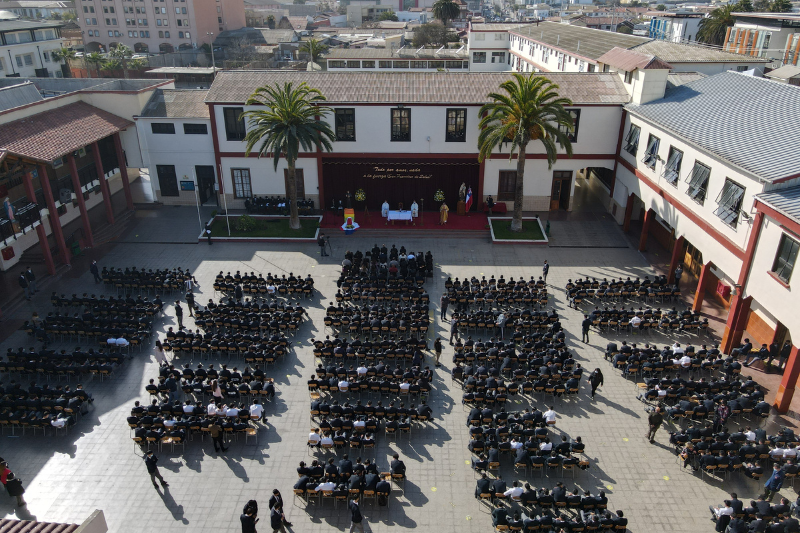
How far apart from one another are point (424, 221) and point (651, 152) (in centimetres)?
1541

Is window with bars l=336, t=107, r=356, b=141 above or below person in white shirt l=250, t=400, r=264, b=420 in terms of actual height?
above

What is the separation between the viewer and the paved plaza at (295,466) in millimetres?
17094

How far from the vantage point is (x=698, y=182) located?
2736 centimetres

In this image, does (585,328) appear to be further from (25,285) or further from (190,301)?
(25,285)

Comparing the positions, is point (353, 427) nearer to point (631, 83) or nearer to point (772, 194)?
point (772, 194)

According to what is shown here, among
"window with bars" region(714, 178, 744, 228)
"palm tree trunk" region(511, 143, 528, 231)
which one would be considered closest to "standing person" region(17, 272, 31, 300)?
"palm tree trunk" region(511, 143, 528, 231)

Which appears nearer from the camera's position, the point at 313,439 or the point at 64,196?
the point at 313,439

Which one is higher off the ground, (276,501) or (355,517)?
(276,501)

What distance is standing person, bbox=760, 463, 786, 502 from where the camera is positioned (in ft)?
55.9

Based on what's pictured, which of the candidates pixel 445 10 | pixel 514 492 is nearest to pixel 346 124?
pixel 514 492

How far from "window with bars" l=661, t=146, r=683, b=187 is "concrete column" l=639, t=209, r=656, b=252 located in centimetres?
327

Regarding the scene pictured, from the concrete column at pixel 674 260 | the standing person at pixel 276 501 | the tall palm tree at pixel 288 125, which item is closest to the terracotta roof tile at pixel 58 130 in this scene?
the tall palm tree at pixel 288 125

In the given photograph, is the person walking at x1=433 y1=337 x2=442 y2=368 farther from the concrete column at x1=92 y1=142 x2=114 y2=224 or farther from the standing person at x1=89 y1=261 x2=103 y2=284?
the concrete column at x1=92 y1=142 x2=114 y2=224

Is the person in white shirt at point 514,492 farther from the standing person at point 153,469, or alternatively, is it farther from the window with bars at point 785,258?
the window with bars at point 785,258
